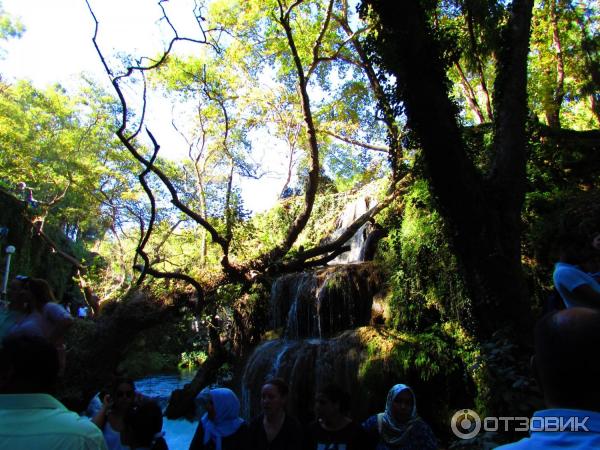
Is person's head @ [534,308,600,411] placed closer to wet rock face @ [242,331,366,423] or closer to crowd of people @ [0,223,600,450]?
crowd of people @ [0,223,600,450]

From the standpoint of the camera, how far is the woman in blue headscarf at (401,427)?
3.23 m

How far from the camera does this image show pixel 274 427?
3.14m

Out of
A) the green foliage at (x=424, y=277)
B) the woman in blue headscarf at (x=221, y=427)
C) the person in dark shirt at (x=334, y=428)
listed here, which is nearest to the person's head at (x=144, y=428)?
the woman in blue headscarf at (x=221, y=427)

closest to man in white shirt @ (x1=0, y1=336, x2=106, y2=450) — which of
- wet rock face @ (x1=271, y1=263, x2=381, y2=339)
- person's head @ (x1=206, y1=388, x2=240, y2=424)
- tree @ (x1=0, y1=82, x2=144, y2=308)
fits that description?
person's head @ (x1=206, y1=388, x2=240, y2=424)

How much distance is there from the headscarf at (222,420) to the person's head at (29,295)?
1.87m

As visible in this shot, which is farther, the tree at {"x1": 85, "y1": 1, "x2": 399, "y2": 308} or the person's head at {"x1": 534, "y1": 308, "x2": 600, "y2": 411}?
the tree at {"x1": 85, "y1": 1, "x2": 399, "y2": 308}

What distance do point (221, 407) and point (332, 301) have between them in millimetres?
6129

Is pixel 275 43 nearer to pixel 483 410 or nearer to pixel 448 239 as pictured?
pixel 448 239

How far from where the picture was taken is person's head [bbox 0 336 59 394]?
1336mm

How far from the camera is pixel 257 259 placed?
1091 cm

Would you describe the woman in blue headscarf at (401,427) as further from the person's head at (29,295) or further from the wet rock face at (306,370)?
the wet rock face at (306,370)

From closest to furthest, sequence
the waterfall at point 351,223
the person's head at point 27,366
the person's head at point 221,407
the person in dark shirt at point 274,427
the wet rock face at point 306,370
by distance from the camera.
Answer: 1. the person's head at point 27,366
2. the person in dark shirt at point 274,427
3. the person's head at point 221,407
4. the wet rock face at point 306,370
5. the waterfall at point 351,223

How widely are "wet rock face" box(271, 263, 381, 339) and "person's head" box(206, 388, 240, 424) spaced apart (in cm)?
586

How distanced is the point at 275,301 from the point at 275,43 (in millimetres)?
7670
